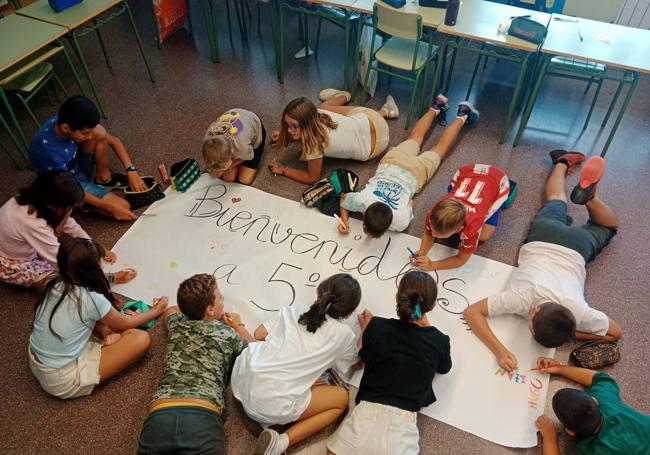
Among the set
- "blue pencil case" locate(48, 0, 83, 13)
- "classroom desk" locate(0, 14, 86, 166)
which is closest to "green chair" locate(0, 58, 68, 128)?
"classroom desk" locate(0, 14, 86, 166)

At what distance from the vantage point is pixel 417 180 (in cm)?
280

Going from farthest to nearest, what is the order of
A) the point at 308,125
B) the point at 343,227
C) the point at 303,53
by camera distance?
the point at 303,53 < the point at 308,125 < the point at 343,227

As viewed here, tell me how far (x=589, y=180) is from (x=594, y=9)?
172cm

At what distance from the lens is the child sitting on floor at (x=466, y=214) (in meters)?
2.21

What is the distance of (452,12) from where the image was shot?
295 centimetres

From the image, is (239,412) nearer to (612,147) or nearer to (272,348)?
(272,348)

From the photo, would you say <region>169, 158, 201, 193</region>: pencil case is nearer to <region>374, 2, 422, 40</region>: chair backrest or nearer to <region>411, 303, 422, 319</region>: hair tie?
<region>374, 2, 422, 40</region>: chair backrest

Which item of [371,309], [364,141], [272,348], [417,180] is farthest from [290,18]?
[272,348]

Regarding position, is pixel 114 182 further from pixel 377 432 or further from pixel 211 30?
pixel 377 432

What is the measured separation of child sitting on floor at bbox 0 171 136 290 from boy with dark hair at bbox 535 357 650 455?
2.15 metres

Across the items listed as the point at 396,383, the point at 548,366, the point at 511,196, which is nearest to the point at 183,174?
the point at 396,383

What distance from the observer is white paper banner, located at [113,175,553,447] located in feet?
6.49

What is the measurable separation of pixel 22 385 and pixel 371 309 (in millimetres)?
1562

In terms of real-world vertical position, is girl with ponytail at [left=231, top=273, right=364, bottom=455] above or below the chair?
below
